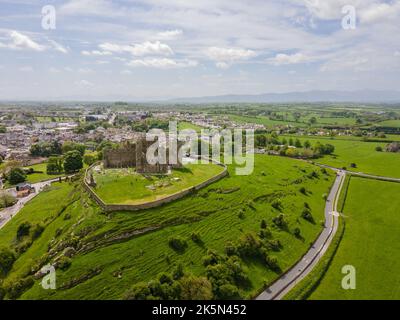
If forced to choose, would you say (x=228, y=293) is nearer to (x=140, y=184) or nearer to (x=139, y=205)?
(x=139, y=205)

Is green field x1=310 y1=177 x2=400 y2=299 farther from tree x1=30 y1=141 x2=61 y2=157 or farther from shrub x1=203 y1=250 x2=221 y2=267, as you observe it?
tree x1=30 y1=141 x2=61 y2=157

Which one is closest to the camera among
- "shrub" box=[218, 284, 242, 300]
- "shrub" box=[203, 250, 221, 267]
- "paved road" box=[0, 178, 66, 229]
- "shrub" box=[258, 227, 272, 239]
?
"shrub" box=[218, 284, 242, 300]

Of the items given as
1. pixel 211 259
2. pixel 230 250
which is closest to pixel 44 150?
pixel 211 259

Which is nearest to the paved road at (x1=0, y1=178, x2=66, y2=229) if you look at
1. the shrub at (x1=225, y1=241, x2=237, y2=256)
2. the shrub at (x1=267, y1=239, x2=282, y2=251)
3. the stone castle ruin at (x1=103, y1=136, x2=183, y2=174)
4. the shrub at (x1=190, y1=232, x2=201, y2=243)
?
the stone castle ruin at (x1=103, y1=136, x2=183, y2=174)

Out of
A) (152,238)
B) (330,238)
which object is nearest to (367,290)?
(330,238)
